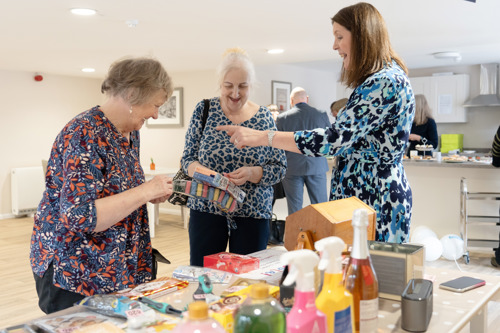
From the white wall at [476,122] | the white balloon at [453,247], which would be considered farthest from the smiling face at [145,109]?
the white wall at [476,122]

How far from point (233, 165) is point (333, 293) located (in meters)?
1.31

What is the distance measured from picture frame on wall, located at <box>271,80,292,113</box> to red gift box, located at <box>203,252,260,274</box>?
614 cm

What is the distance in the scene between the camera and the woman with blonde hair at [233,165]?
2100 millimetres

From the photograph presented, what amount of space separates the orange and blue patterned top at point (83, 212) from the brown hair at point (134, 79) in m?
0.09

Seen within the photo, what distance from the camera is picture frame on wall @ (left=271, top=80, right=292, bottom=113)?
7.56 m

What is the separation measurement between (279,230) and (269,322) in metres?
4.32

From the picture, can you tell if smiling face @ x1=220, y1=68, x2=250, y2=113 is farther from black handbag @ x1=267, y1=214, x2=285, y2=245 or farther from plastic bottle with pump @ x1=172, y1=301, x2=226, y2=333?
black handbag @ x1=267, y1=214, x2=285, y2=245

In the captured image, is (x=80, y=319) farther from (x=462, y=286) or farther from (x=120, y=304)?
(x=462, y=286)

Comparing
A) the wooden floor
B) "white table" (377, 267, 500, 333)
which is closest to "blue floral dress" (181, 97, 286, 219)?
"white table" (377, 267, 500, 333)

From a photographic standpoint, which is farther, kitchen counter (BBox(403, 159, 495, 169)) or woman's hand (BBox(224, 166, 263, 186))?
kitchen counter (BBox(403, 159, 495, 169))

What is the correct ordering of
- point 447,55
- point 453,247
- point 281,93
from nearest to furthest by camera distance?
point 453,247
point 447,55
point 281,93

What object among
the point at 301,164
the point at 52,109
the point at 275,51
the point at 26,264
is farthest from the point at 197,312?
the point at 52,109

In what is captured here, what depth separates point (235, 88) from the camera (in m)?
2.13

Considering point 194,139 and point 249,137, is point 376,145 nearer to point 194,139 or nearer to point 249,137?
point 249,137
